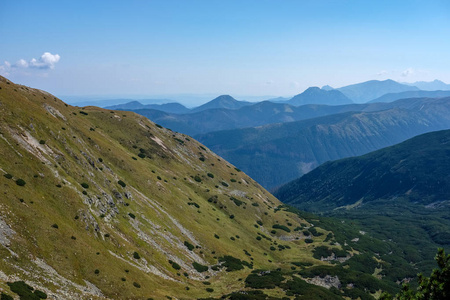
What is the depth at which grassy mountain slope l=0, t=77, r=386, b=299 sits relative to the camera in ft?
151

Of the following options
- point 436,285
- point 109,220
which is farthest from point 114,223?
point 436,285

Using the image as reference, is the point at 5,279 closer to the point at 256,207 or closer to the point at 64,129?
the point at 64,129

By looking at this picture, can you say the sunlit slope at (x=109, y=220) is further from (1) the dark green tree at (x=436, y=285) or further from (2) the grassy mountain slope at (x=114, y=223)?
(1) the dark green tree at (x=436, y=285)

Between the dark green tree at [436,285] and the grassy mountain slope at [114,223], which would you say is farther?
the grassy mountain slope at [114,223]

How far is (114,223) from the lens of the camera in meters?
67.2

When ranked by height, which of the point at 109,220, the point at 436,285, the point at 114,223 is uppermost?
the point at 436,285

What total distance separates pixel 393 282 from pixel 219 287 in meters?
73.8

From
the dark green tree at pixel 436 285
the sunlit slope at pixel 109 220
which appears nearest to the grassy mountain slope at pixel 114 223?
the sunlit slope at pixel 109 220

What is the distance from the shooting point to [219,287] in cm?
7044

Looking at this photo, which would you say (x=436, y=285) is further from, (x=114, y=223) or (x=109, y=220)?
(x=109, y=220)

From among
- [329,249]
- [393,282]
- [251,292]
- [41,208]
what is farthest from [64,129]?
[393,282]

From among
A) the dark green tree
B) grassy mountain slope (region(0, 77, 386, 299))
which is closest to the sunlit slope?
grassy mountain slope (region(0, 77, 386, 299))

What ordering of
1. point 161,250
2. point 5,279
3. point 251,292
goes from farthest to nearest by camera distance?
point 161,250, point 251,292, point 5,279

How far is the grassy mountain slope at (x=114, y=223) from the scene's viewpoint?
151 ft
